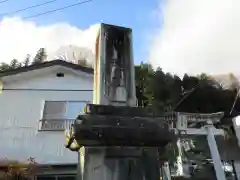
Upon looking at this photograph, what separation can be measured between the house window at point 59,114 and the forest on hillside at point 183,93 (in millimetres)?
10803

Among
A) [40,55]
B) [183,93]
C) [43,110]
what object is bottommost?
[43,110]

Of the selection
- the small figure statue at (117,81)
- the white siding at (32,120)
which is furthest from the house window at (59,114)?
Answer: the small figure statue at (117,81)

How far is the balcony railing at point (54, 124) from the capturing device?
14.4m

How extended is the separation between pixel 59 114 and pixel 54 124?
0.57 meters

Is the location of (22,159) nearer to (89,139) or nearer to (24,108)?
(24,108)

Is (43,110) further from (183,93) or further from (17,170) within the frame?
(183,93)

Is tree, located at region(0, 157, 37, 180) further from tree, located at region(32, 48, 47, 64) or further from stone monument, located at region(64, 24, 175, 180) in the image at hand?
tree, located at region(32, 48, 47, 64)

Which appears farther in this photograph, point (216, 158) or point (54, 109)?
point (216, 158)

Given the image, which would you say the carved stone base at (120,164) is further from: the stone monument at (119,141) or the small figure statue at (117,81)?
the small figure statue at (117,81)

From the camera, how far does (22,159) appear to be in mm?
13711

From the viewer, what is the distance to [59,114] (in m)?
14.8

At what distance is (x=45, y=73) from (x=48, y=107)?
2.07 meters

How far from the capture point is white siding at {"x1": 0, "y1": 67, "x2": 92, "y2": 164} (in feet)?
45.6

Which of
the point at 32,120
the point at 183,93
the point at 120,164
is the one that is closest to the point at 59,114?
the point at 32,120
